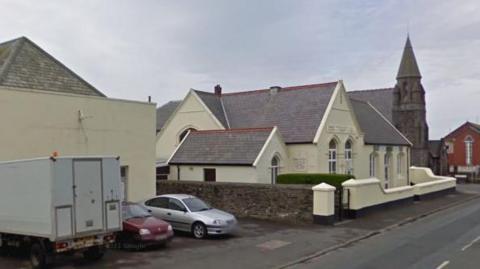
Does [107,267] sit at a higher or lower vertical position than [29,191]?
lower

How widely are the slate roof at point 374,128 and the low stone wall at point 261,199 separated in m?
19.6

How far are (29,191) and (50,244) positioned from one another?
4.98 ft

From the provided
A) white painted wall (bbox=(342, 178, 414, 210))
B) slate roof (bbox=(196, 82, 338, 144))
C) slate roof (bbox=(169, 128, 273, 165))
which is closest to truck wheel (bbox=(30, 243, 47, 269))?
white painted wall (bbox=(342, 178, 414, 210))

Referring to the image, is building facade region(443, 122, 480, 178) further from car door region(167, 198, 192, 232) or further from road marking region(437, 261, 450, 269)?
road marking region(437, 261, 450, 269)

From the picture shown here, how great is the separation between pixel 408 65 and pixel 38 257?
6714cm

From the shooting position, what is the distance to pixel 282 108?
37688 mm

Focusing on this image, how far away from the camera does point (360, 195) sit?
24469mm

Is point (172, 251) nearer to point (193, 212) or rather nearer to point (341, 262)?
point (193, 212)

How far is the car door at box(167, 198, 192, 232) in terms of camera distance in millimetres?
18656

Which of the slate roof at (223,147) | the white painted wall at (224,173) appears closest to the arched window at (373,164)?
the slate roof at (223,147)

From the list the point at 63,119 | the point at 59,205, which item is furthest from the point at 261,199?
the point at 59,205

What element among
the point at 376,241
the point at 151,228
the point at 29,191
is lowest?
the point at 376,241

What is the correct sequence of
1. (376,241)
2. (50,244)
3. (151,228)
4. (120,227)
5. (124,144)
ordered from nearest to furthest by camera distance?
(50,244)
(120,227)
(151,228)
(376,241)
(124,144)

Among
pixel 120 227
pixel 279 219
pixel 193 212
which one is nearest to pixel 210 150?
pixel 279 219
